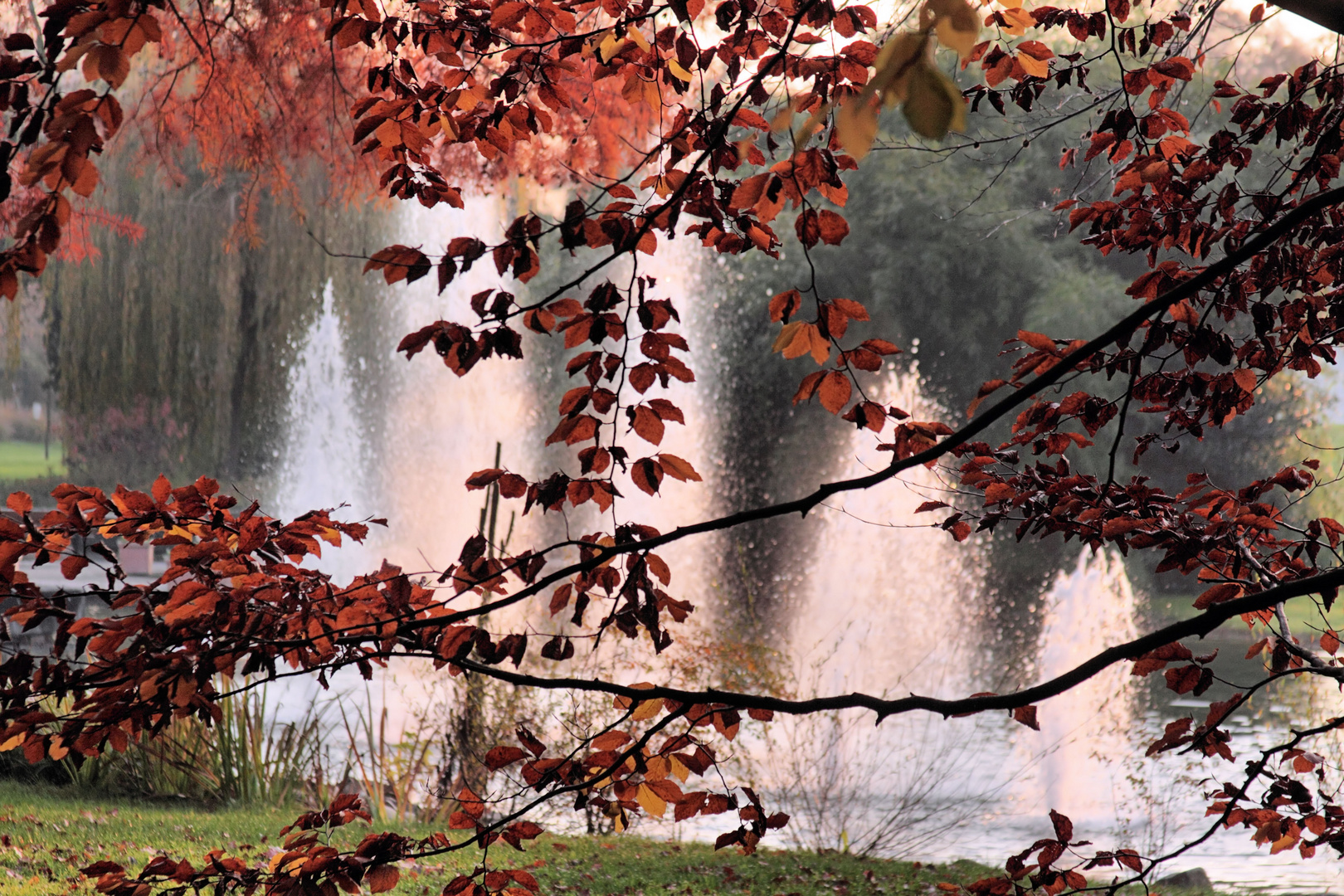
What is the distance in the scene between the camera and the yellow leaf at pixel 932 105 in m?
0.46

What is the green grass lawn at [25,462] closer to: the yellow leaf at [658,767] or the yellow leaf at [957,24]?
the yellow leaf at [658,767]

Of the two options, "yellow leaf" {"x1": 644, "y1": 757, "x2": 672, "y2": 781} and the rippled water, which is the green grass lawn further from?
"yellow leaf" {"x1": 644, "y1": 757, "x2": 672, "y2": 781}

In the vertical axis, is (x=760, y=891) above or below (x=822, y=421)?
below

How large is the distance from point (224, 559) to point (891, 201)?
13.1 metres

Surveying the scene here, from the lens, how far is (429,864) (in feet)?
13.1

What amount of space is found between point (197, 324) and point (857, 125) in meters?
13.1

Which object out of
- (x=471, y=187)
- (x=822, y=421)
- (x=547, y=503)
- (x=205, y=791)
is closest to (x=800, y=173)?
(x=547, y=503)

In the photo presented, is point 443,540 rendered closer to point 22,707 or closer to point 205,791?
point 205,791

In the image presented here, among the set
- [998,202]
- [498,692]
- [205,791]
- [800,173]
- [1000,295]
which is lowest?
[205,791]

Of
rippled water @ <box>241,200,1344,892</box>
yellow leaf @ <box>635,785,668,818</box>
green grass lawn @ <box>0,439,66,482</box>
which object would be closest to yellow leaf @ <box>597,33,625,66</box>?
yellow leaf @ <box>635,785,668,818</box>

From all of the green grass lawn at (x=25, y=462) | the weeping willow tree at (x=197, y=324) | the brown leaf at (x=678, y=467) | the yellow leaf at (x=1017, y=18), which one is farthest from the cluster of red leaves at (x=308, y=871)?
the green grass lawn at (x=25, y=462)

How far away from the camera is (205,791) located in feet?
15.7

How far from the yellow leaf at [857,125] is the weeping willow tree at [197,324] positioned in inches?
376

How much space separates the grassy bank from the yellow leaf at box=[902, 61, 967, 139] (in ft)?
11.1
